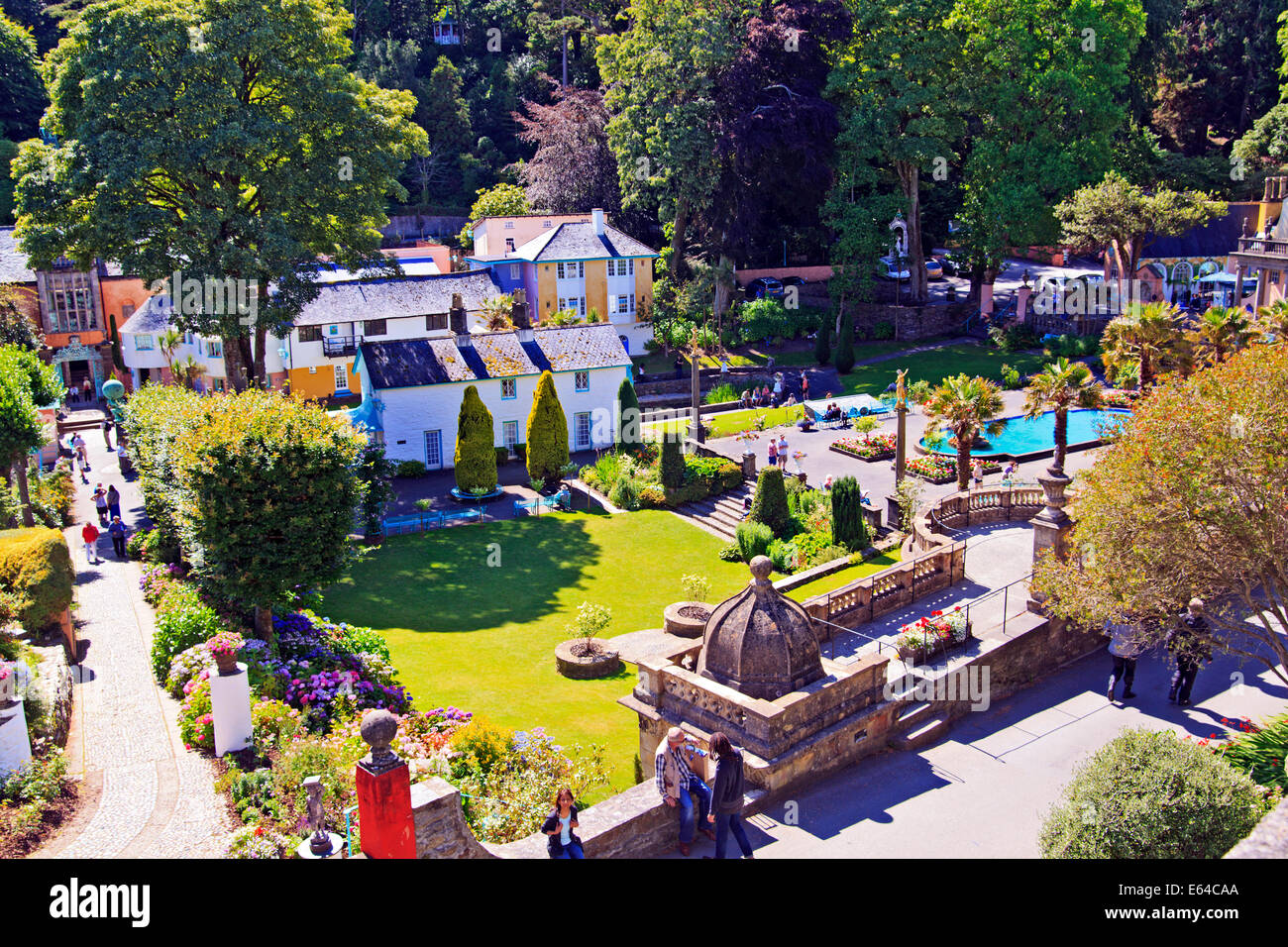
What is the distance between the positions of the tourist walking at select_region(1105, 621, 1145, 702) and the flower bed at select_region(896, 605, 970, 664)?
114 inches

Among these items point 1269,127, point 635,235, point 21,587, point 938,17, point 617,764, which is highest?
point 938,17

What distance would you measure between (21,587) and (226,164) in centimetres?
1963

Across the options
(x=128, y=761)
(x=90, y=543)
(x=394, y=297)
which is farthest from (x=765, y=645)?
(x=394, y=297)

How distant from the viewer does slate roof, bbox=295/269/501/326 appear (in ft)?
178

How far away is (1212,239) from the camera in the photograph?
6688 centimetres

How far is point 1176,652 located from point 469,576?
20605 mm

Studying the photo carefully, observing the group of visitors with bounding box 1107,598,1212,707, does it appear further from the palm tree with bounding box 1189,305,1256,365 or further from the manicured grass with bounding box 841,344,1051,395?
the manicured grass with bounding box 841,344,1051,395

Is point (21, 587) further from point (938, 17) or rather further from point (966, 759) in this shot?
point (938, 17)

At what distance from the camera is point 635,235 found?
7400cm

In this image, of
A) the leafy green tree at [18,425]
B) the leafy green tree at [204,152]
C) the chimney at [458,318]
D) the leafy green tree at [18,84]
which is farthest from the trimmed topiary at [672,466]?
the leafy green tree at [18,84]

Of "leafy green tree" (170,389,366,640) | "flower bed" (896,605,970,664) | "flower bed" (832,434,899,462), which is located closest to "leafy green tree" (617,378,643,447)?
"flower bed" (832,434,899,462)

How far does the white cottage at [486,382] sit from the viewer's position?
45.2 meters

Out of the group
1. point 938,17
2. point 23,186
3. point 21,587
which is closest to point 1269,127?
point 938,17

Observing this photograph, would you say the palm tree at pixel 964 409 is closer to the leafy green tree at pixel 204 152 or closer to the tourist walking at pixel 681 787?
the tourist walking at pixel 681 787
